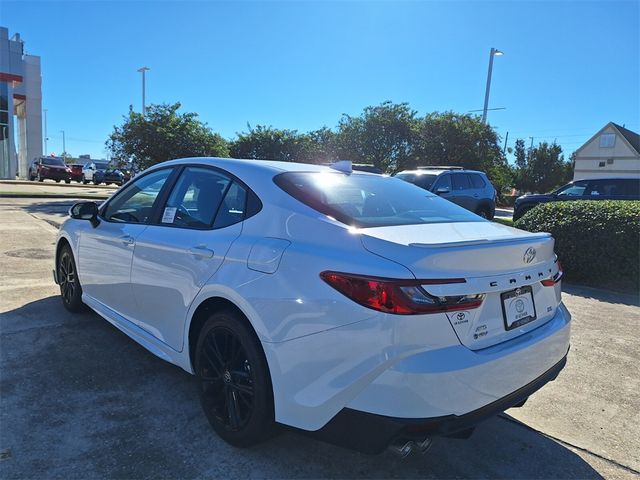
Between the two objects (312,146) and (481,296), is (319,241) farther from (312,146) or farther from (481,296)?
(312,146)

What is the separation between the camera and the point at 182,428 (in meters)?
2.94

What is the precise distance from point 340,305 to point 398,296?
0.88 ft

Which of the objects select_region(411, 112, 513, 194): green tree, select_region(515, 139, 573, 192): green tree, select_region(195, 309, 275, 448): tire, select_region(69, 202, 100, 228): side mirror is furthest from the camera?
select_region(515, 139, 573, 192): green tree

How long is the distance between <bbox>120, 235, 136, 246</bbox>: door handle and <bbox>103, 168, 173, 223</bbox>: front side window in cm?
15

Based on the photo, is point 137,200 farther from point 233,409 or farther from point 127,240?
point 233,409

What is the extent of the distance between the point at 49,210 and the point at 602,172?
54635 mm

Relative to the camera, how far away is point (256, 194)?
2852mm

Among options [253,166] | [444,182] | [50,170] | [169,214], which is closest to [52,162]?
[50,170]

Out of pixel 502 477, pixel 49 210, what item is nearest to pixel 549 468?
pixel 502 477

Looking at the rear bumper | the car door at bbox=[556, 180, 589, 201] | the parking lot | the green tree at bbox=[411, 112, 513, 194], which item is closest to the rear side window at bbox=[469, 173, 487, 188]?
the car door at bbox=[556, 180, 589, 201]

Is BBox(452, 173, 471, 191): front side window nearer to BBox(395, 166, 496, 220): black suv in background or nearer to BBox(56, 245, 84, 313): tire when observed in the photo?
BBox(395, 166, 496, 220): black suv in background

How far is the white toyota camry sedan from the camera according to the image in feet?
6.82

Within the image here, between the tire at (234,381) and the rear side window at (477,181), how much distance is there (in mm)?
11956

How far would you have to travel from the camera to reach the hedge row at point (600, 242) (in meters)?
7.09
